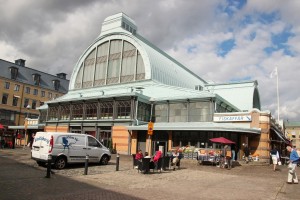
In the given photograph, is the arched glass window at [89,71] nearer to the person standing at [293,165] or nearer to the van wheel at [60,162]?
the van wheel at [60,162]

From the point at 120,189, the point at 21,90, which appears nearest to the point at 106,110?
the point at 120,189

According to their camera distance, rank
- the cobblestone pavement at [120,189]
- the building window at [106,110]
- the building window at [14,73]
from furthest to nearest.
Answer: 1. the building window at [14,73]
2. the building window at [106,110]
3. the cobblestone pavement at [120,189]

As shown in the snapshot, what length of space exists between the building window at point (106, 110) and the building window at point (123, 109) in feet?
3.99

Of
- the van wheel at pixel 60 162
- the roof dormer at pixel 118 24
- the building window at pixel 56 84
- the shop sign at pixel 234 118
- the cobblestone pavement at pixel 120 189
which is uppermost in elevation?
the roof dormer at pixel 118 24

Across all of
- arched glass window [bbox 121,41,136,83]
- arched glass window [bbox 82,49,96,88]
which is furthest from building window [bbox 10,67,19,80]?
arched glass window [bbox 121,41,136,83]

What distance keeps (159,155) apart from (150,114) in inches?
746

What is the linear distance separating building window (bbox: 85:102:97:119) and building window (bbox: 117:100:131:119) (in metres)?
3.94

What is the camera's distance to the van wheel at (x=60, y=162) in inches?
617

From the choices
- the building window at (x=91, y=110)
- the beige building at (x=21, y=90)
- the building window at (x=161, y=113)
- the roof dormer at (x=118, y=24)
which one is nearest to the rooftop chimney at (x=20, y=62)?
the beige building at (x=21, y=90)

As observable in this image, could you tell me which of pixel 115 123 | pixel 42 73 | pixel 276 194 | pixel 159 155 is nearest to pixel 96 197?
pixel 276 194

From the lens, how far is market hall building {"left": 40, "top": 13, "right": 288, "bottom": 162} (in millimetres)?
28238

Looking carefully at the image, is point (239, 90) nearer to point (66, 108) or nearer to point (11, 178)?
point (66, 108)

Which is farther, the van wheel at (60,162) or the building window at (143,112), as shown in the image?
the building window at (143,112)

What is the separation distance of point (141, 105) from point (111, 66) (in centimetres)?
1165
